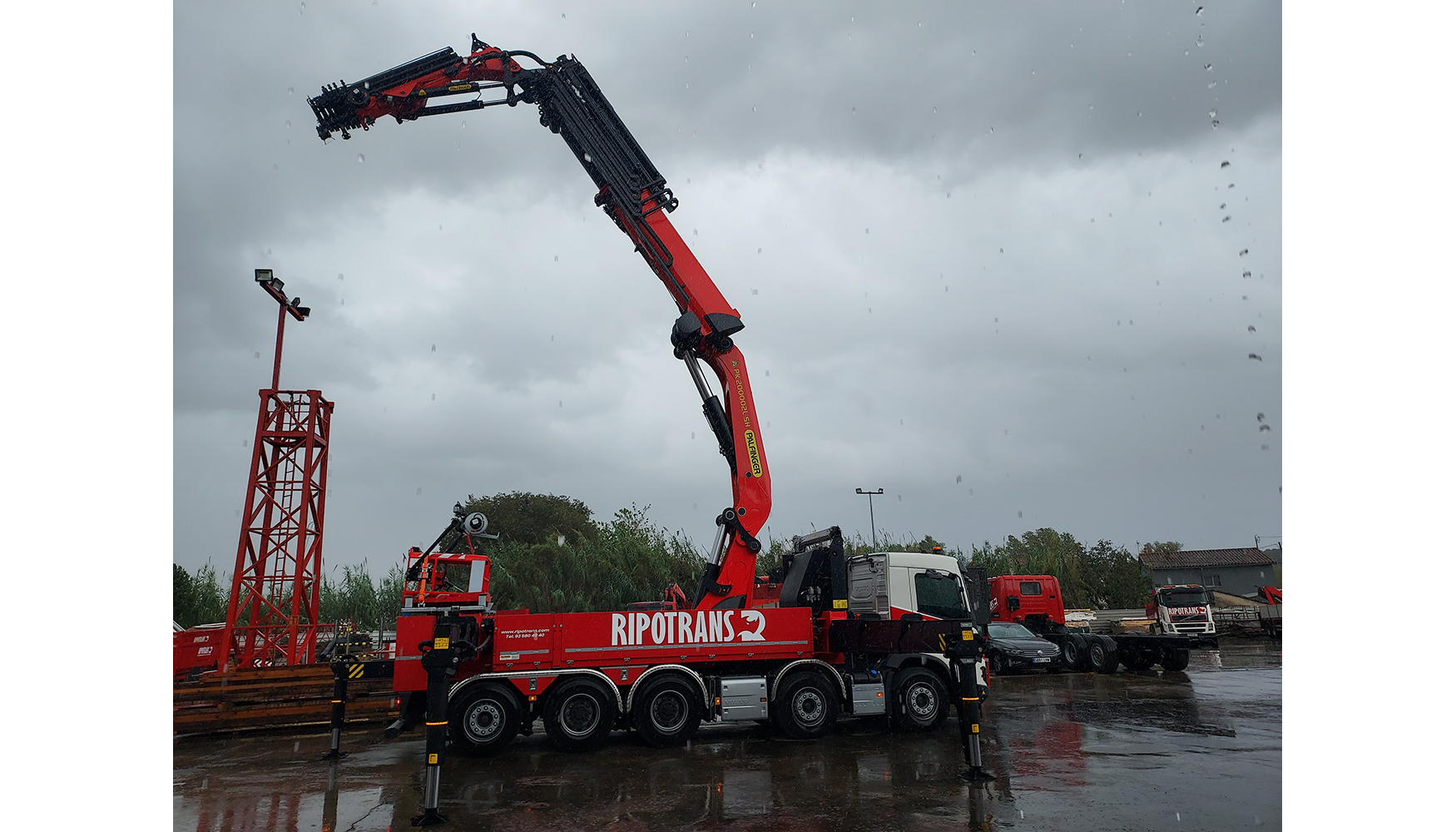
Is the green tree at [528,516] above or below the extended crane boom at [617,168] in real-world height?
below

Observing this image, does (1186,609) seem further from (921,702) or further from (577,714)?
(577,714)

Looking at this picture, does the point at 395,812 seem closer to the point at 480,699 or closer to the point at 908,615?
the point at 480,699

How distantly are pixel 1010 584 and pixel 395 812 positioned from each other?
71.1ft

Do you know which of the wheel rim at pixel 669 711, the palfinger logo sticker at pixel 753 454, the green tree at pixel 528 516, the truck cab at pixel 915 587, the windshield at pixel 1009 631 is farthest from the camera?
the green tree at pixel 528 516

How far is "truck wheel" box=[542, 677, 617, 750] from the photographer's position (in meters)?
10.6

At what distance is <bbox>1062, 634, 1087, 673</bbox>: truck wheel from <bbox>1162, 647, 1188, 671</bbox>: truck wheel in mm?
1959

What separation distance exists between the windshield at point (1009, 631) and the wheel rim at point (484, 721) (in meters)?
15.5

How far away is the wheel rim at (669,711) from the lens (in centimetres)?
1091

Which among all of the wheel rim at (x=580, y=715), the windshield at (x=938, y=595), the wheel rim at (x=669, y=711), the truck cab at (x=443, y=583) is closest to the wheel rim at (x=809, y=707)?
the wheel rim at (x=669, y=711)

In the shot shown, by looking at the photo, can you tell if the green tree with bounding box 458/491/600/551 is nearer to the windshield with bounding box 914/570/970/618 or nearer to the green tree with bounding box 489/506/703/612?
the green tree with bounding box 489/506/703/612

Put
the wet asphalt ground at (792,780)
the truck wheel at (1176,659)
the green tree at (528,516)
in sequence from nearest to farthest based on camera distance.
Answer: the wet asphalt ground at (792,780) → the truck wheel at (1176,659) → the green tree at (528,516)

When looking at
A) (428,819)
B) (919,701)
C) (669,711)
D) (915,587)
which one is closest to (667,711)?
(669,711)

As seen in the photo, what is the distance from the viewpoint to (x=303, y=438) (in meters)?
17.2

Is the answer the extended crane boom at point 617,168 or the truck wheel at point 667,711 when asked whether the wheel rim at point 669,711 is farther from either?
the extended crane boom at point 617,168
